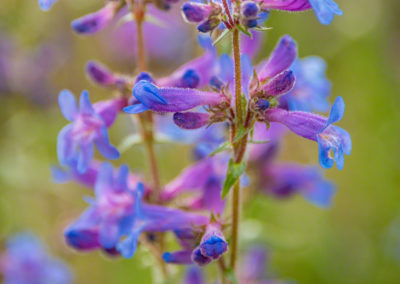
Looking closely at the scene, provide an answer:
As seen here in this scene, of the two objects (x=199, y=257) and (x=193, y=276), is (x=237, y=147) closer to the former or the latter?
(x=199, y=257)

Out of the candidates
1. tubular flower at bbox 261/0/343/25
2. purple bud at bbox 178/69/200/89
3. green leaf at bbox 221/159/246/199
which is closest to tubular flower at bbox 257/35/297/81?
tubular flower at bbox 261/0/343/25

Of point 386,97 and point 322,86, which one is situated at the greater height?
point 322,86

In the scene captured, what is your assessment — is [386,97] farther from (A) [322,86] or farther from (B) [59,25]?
(B) [59,25]

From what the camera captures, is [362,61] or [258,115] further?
[362,61]

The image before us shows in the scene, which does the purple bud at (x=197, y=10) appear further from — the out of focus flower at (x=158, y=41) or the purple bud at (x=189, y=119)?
the out of focus flower at (x=158, y=41)

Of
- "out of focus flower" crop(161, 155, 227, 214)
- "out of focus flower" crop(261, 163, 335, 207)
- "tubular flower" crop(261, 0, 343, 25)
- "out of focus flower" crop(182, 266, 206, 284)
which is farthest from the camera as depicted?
"out of focus flower" crop(261, 163, 335, 207)

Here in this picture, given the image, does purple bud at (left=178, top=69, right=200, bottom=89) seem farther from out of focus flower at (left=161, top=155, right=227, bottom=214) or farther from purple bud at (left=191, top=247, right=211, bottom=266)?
purple bud at (left=191, top=247, right=211, bottom=266)

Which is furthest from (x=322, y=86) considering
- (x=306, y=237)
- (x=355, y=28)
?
(x=355, y=28)
